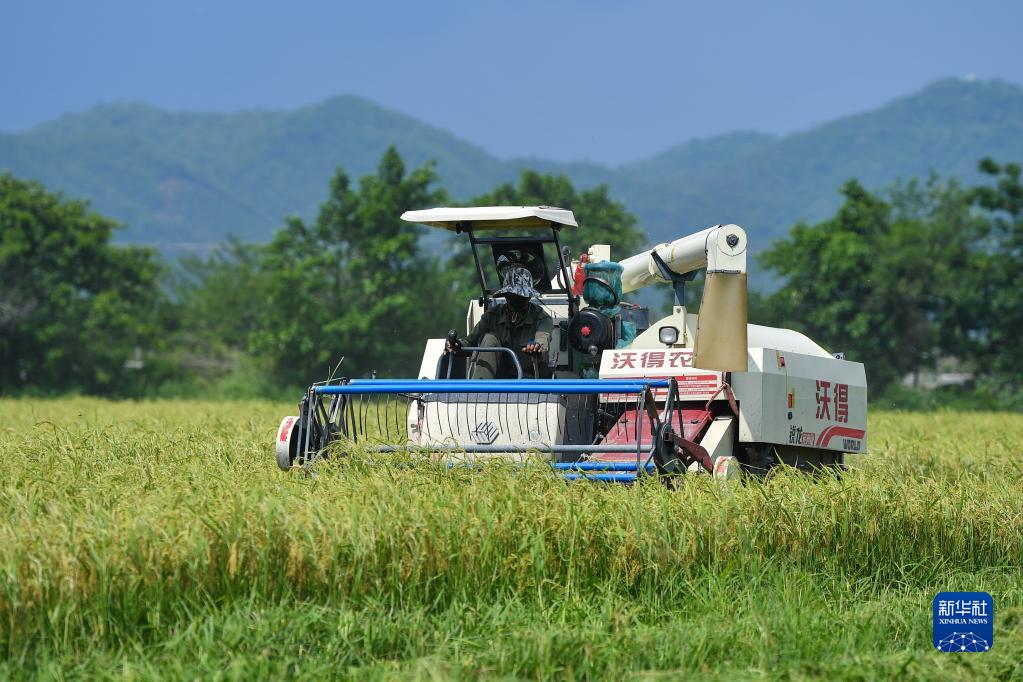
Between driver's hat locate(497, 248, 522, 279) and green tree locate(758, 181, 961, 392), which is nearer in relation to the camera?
driver's hat locate(497, 248, 522, 279)

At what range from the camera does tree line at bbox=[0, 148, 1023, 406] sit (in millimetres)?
38938

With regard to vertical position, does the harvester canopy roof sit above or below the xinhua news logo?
above

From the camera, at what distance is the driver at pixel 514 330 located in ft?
32.4

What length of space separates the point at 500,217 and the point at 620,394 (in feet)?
5.13

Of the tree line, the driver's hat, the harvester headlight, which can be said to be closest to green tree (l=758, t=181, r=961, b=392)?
the tree line

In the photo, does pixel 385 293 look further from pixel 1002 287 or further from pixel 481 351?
pixel 481 351

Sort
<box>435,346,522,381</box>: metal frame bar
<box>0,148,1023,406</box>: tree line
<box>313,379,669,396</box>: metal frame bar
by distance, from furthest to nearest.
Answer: <box>0,148,1023,406</box>: tree line < <box>435,346,522,381</box>: metal frame bar < <box>313,379,669,396</box>: metal frame bar

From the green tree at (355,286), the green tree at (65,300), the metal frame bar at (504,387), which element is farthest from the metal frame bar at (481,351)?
the green tree at (65,300)

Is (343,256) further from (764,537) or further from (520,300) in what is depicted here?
(764,537)

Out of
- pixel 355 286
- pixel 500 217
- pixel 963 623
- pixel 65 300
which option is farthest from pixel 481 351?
pixel 65 300

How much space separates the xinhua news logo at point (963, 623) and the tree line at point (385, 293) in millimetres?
33003

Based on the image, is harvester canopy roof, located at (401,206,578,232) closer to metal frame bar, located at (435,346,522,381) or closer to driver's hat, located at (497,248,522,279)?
driver's hat, located at (497,248,522,279)

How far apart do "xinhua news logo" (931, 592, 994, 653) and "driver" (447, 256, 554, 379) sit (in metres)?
4.21

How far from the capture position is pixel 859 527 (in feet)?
24.1
